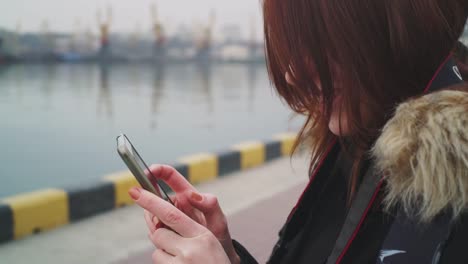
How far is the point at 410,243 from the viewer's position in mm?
624

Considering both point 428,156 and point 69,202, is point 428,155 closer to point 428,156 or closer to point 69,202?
point 428,156

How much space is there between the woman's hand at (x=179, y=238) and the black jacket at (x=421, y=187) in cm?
19

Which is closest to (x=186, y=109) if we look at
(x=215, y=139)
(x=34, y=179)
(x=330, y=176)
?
(x=215, y=139)

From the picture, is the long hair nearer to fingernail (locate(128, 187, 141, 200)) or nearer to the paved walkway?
fingernail (locate(128, 187, 141, 200))

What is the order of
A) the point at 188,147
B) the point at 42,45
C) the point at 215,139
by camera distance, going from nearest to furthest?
1. the point at 188,147
2. the point at 215,139
3. the point at 42,45

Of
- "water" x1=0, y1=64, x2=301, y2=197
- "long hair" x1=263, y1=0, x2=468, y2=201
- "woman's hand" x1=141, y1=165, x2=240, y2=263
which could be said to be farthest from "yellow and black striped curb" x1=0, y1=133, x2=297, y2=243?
"long hair" x1=263, y1=0, x2=468, y2=201

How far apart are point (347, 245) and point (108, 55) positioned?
962cm

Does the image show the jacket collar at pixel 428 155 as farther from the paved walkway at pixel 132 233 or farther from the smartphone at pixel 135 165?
the paved walkway at pixel 132 233

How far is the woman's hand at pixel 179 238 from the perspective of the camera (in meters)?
0.74

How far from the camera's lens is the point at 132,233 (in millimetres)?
2811

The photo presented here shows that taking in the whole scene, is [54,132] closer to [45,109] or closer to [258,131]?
[45,109]

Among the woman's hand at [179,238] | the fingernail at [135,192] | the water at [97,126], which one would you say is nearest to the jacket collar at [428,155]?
the woman's hand at [179,238]

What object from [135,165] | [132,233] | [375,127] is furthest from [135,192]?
[132,233]

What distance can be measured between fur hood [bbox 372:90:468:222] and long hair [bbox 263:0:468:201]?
0.34 ft
